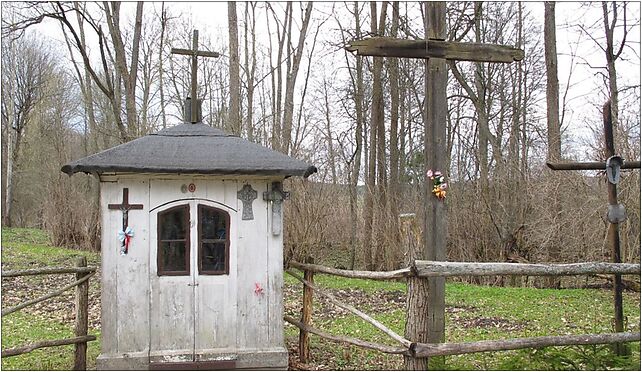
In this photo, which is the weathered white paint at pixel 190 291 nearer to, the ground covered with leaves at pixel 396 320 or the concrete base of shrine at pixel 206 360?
the concrete base of shrine at pixel 206 360

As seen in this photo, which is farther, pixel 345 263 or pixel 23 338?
pixel 345 263

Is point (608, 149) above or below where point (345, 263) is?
above

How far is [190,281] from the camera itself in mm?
6305

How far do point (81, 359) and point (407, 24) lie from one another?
12.6m

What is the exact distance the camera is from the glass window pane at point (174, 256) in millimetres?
6293

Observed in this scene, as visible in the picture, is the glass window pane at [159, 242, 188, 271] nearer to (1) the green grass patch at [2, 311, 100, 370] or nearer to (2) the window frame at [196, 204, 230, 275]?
(2) the window frame at [196, 204, 230, 275]

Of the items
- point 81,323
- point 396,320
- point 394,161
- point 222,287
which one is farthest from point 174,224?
point 394,161

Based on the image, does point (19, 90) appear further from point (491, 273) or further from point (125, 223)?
point (491, 273)

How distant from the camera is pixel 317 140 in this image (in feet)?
66.3

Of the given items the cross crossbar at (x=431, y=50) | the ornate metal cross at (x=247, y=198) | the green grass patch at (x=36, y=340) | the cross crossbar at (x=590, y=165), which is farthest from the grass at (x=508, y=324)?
the cross crossbar at (x=431, y=50)

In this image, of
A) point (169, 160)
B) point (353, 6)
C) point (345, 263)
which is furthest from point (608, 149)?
point (353, 6)

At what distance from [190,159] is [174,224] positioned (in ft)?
2.45

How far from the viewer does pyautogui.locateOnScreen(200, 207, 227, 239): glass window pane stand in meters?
6.34

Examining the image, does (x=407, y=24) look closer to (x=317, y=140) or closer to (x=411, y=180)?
(x=317, y=140)
